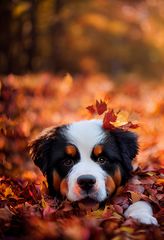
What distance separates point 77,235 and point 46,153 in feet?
6.32

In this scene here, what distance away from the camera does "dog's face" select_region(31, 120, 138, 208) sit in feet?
17.8

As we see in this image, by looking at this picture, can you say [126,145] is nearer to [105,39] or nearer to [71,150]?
[71,150]

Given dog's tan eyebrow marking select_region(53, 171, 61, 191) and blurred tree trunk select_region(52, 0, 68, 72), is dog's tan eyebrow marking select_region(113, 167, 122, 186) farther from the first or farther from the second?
blurred tree trunk select_region(52, 0, 68, 72)

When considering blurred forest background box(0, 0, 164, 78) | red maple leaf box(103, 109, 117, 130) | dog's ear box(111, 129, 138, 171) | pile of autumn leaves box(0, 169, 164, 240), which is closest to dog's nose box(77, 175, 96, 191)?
pile of autumn leaves box(0, 169, 164, 240)

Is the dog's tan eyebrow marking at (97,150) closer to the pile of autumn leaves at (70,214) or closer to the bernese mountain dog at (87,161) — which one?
the bernese mountain dog at (87,161)

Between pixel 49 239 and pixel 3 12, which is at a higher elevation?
pixel 3 12

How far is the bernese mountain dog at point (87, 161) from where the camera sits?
17.7ft

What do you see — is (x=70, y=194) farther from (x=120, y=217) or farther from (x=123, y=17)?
(x=123, y=17)

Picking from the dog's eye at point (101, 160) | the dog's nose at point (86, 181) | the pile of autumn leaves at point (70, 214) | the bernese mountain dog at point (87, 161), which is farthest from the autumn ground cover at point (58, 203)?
the dog's eye at point (101, 160)

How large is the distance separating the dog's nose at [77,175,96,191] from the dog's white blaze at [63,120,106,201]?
4 cm

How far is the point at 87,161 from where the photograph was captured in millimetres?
5695

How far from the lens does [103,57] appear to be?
28672 mm

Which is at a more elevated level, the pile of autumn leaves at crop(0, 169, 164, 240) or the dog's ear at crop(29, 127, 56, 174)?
the dog's ear at crop(29, 127, 56, 174)

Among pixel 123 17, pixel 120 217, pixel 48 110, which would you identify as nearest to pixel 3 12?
pixel 48 110
